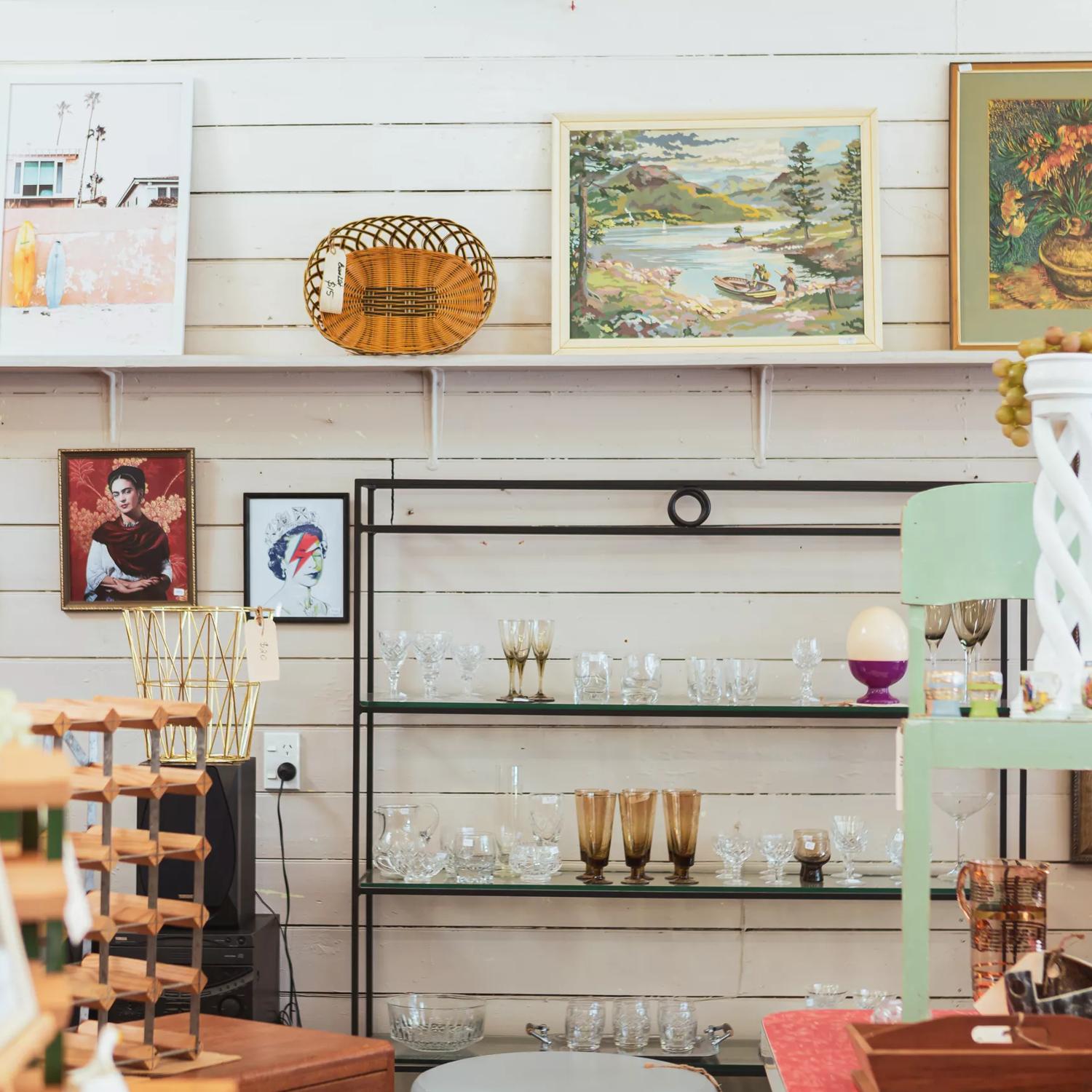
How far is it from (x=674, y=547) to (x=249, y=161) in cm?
126

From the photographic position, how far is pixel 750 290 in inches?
99.6

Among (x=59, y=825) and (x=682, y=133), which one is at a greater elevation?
(x=682, y=133)

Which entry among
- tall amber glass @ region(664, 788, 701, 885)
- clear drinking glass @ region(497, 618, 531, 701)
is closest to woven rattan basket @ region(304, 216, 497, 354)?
clear drinking glass @ region(497, 618, 531, 701)

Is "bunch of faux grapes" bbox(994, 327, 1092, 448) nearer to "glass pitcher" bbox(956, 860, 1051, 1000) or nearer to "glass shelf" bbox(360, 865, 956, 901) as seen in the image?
"glass pitcher" bbox(956, 860, 1051, 1000)

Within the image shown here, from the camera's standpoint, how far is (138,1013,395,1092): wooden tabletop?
1616 millimetres

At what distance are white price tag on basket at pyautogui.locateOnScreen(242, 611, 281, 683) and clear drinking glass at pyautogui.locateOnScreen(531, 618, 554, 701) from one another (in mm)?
507

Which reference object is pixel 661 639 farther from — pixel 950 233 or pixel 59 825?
pixel 59 825

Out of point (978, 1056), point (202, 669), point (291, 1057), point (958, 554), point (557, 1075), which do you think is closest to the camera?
point (978, 1056)

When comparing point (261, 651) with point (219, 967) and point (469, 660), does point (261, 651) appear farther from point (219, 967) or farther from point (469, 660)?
point (219, 967)

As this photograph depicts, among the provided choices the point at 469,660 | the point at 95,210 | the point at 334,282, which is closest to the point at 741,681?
the point at 469,660

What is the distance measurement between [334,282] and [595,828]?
120 centimetres

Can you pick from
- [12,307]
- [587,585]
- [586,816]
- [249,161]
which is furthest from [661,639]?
[12,307]

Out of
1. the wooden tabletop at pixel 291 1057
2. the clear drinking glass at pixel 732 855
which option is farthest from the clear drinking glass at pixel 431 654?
the wooden tabletop at pixel 291 1057

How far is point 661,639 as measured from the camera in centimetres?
255
